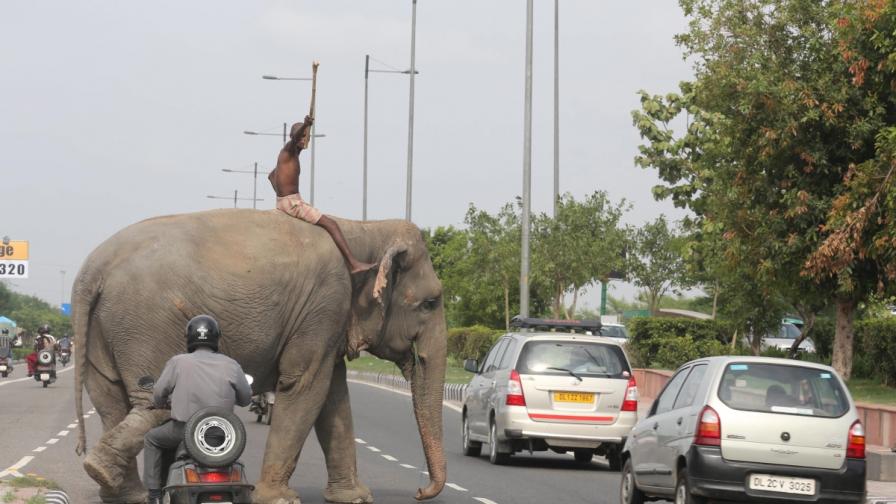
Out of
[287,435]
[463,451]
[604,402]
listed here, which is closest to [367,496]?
[287,435]

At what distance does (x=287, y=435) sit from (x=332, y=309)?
3.74 ft

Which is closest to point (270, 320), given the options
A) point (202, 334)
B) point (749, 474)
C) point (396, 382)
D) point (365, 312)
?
point (365, 312)

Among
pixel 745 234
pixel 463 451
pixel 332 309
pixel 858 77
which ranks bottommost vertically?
pixel 463 451

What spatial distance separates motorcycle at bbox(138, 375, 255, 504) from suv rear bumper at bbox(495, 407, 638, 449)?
10185 millimetres

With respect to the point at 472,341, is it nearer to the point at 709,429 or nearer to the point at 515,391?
the point at 515,391

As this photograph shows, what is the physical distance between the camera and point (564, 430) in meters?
20.3

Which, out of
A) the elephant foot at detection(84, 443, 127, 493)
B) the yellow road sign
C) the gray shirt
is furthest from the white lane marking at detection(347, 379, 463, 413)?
the yellow road sign

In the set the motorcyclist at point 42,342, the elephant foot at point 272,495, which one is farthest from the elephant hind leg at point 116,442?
the motorcyclist at point 42,342

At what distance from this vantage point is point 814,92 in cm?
2697

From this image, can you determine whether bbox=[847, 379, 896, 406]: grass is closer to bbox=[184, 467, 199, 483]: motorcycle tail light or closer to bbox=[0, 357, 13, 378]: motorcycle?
bbox=[184, 467, 199, 483]: motorcycle tail light

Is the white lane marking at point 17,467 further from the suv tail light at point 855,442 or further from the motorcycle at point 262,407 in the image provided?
the suv tail light at point 855,442

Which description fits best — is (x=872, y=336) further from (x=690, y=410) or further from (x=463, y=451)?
(x=690, y=410)

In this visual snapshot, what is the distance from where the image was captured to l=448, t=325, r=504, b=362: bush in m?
51.7

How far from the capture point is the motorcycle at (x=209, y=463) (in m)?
10.2
